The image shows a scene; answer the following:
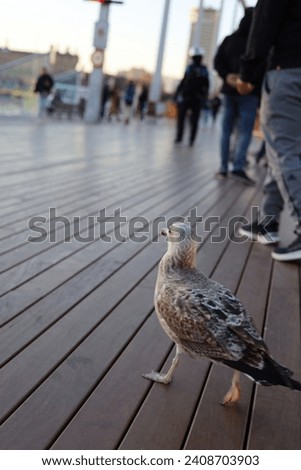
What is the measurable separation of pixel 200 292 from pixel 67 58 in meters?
22.8

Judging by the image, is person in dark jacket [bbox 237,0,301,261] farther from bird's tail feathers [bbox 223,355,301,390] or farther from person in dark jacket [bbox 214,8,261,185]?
person in dark jacket [bbox 214,8,261,185]

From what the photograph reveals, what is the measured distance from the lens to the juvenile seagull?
59.5 inches

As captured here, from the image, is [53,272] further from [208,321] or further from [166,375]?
[208,321]

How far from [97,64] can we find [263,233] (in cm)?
1244

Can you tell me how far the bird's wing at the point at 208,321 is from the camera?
60.7 inches

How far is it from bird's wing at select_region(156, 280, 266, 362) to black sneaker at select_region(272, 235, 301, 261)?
173cm

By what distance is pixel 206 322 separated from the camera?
5.15 feet

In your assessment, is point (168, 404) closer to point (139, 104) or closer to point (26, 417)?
point (26, 417)

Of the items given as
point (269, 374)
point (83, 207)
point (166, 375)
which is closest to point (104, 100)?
point (83, 207)

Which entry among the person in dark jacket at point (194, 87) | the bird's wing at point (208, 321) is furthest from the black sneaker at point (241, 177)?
the bird's wing at point (208, 321)

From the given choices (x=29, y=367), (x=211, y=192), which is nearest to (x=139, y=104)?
(x=211, y=192)

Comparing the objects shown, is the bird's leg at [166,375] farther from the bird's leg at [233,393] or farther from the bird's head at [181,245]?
the bird's head at [181,245]

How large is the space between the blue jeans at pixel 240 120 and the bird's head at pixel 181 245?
4.74 meters

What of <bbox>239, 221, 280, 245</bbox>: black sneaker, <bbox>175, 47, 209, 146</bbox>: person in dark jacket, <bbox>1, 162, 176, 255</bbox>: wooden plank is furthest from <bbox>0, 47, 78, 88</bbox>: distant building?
<bbox>239, 221, 280, 245</bbox>: black sneaker
